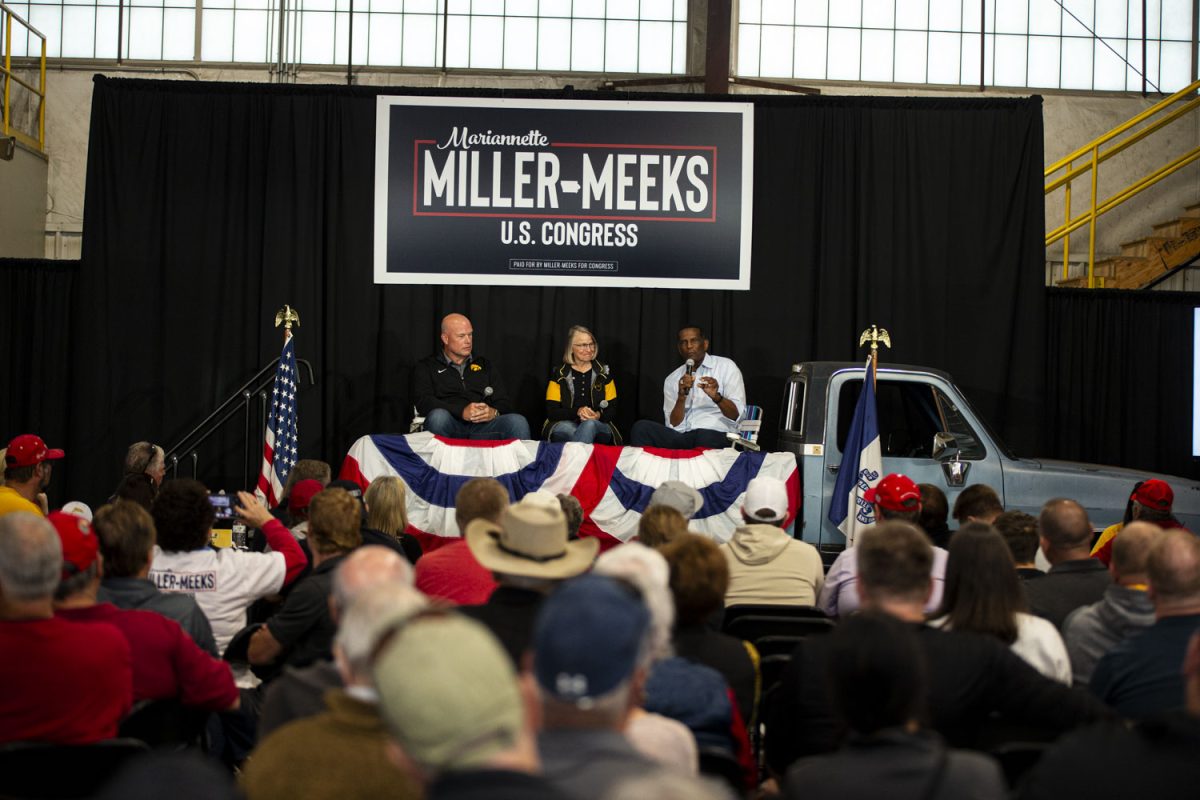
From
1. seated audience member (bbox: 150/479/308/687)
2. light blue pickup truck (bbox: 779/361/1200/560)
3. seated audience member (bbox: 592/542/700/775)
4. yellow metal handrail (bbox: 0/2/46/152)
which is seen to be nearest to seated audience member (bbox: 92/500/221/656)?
seated audience member (bbox: 150/479/308/687)

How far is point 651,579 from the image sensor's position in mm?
3180

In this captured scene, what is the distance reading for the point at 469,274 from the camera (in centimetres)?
1146

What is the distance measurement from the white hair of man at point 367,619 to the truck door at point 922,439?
6.71 meters

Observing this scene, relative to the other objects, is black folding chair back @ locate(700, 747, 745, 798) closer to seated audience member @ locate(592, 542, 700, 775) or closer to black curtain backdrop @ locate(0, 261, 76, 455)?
seated audience member @ locate(592, 542, 700, 775)

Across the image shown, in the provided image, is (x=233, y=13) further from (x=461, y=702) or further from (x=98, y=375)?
(x=461, y=702)

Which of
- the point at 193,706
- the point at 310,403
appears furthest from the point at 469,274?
the point at 193,706

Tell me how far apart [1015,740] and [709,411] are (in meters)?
6.77

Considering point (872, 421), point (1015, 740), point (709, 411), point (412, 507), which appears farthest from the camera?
point (709, 411)

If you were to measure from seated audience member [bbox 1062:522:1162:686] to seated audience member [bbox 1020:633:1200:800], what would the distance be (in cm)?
176

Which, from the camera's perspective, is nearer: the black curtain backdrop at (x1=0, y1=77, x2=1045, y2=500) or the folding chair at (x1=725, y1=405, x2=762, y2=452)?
the folding chair at (x1=725, y1=405, x2=762, y2=452)

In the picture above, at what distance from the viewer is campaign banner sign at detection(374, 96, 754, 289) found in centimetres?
1141

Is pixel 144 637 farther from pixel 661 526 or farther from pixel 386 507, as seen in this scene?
pixel 386 507

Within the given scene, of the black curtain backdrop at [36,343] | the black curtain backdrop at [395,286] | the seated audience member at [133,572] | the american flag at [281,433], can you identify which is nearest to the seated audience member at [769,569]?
the seated audience member at [133,572]

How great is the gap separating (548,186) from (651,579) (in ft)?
28.3
